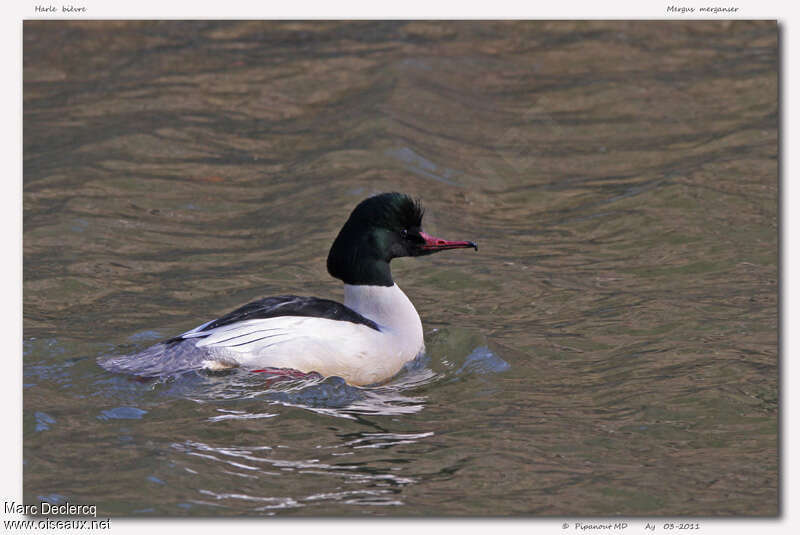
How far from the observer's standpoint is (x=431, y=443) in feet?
20.5

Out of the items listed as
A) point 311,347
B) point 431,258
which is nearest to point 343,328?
point 311,347

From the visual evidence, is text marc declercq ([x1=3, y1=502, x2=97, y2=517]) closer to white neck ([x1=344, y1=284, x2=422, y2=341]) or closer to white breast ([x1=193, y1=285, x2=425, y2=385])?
white breast ([x1=193, y1=285, x2=425, y2=385])

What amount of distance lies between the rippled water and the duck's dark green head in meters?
0.76

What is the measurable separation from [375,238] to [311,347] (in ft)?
3.31

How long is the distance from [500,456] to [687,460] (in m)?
1.06

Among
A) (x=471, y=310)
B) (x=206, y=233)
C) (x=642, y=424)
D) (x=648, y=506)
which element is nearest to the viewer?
(x=648, y=506)

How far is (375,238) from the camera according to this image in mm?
7473

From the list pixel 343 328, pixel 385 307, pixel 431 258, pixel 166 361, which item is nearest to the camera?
pixel 166 361

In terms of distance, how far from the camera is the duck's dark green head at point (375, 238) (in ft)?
24.4

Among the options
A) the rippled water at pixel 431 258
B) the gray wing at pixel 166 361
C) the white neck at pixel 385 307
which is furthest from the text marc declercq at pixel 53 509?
the white neck at pixel 385 307

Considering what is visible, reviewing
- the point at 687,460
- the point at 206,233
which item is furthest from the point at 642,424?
the point at 206,233

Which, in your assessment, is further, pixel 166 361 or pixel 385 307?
pixel 385 307

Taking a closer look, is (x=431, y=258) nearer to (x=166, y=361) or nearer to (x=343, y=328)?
(x=343, y=328)

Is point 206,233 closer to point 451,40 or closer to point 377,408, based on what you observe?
point 377,408
